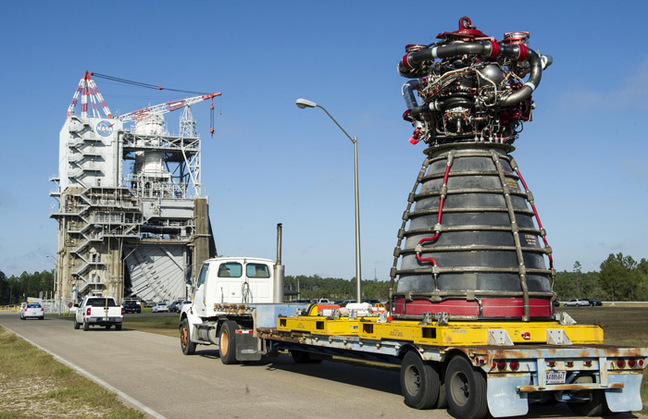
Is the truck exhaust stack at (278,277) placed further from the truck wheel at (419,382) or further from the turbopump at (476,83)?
the truck wheel at (419,382)

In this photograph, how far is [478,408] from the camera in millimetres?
10242

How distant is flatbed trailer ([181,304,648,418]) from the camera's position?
1016 cm

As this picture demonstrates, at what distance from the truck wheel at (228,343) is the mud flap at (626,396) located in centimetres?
1101

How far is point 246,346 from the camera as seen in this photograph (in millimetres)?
18906

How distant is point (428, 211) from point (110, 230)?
9179 cm

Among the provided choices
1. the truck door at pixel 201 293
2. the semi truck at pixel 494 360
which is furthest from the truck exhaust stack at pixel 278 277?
the semi truck at pixel 494 360

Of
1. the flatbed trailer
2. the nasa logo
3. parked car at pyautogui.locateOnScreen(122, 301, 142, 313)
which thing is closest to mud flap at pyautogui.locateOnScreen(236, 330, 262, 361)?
the flatbed trailer

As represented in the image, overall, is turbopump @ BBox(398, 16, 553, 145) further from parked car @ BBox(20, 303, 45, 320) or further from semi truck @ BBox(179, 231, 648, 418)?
parked car @ BBox(20, 303, 45, 320)

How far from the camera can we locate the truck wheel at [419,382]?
37.3 feet

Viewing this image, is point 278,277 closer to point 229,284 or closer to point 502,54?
point 229,284

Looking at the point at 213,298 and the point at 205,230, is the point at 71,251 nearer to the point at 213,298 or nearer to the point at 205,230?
the point at 205,230

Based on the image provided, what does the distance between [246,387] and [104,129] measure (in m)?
95.2

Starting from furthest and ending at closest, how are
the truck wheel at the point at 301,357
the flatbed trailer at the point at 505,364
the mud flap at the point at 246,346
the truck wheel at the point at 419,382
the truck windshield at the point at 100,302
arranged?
the truck windshield at the point at 100,302, the truck wheel at the point at 301,357, the mud flap at the point at 246,346, the truck wheel at the point at 419,382, the flatbed trailer at the point at 505,364

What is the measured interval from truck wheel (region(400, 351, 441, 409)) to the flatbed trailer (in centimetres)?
2
